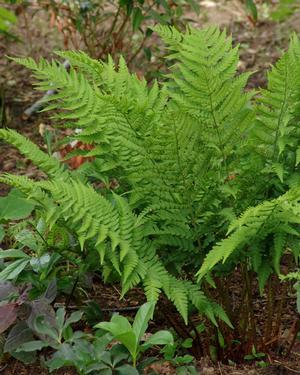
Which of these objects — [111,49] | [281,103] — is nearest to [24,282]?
[281,103]

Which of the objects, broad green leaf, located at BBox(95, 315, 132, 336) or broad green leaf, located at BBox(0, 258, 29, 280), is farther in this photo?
broad green leaf, located at BBox(0, 258, 29, 280)

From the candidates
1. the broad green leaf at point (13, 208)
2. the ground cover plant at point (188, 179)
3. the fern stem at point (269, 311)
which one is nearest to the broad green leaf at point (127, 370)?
the ground cover plant at point (188, 179)

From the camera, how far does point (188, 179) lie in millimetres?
2182

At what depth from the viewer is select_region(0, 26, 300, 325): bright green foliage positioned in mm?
2104

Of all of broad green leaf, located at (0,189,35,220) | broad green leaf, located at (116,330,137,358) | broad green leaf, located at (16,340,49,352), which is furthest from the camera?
broad green leaf, located at (0,189,35,220)

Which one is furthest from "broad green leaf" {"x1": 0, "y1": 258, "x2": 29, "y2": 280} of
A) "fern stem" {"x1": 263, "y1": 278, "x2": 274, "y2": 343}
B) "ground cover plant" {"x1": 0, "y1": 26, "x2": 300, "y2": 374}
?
"fern stem" {"x1": 263, "y1": 278, "x2": 274, "y2": 343}

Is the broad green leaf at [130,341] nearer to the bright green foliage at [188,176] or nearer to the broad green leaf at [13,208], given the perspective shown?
the bright green foliage at [188,176]

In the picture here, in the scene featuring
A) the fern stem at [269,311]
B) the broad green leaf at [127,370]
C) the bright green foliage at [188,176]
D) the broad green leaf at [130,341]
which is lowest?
the broad green leaf at [127,370]

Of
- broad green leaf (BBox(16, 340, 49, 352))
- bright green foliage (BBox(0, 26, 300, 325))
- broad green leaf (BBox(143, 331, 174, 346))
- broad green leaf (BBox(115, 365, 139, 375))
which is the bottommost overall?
broad green leaf (BBox(16, 340, 49, 352))

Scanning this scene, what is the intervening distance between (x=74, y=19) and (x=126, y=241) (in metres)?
2.94

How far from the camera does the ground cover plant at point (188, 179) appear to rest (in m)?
2.11

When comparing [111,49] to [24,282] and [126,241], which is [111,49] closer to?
[24,282]

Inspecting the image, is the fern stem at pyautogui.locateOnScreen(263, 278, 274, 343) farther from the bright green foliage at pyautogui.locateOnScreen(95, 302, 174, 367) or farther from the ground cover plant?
the bright green foliage at pyautogui.locateOnScreen(95, 302, 174, 367)

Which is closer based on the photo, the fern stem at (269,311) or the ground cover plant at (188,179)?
the ground cover plant at (188,179)
